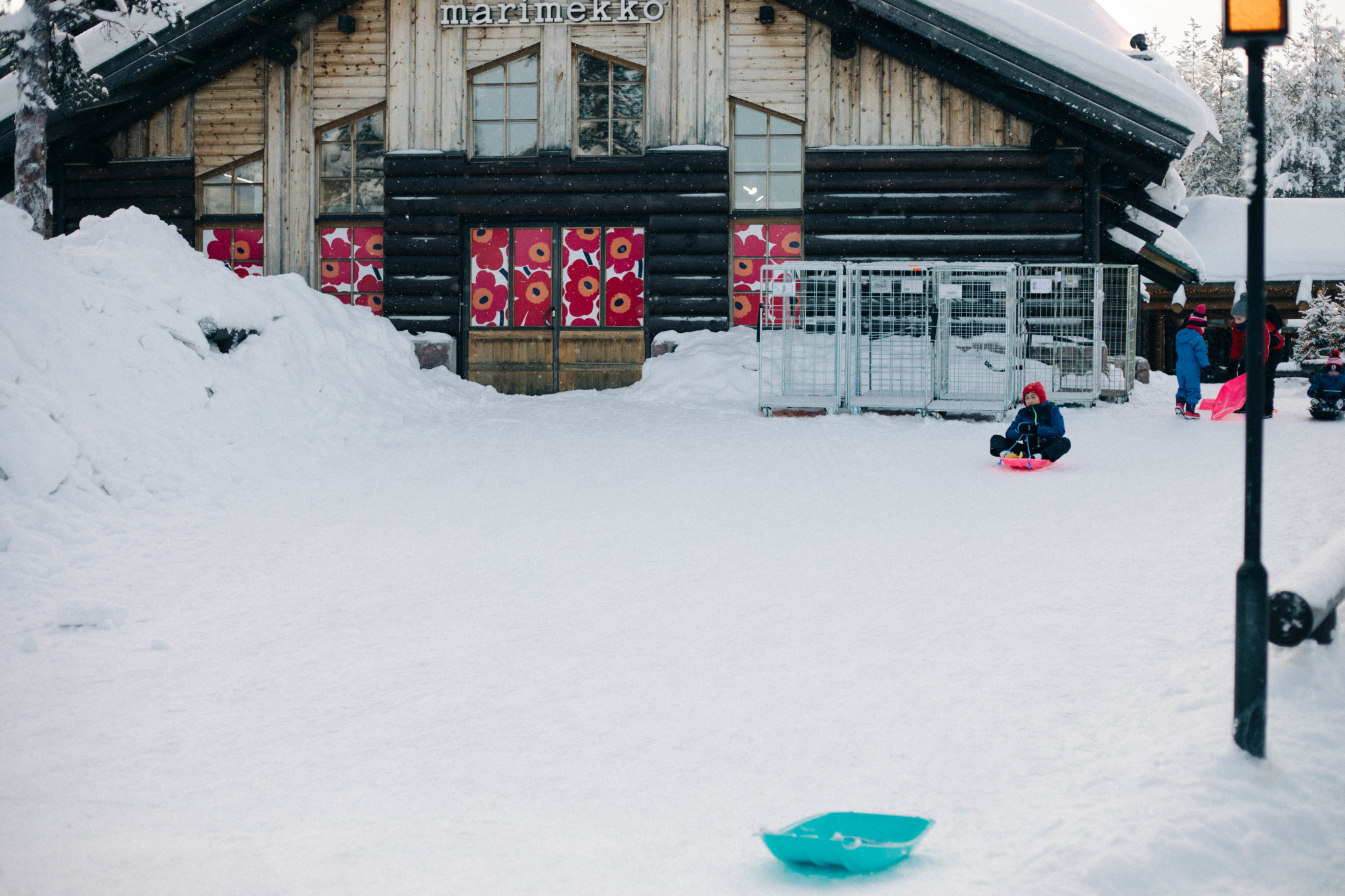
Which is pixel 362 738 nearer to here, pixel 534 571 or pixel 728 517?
pixel 534 571

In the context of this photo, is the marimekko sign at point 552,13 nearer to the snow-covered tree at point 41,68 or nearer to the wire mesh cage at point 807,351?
the snow-covered tree at point 41,68

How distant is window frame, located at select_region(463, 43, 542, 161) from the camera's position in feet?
51.9

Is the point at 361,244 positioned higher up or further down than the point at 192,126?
further down

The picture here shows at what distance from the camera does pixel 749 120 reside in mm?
15625

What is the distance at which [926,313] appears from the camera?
12.2 m

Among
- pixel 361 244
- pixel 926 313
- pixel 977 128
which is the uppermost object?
pixel 977 128

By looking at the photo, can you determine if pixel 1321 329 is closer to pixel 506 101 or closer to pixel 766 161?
pixel 766 161

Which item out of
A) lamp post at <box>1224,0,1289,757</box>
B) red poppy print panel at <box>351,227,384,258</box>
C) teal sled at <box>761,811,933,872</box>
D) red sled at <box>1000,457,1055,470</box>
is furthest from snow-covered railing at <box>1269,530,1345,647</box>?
red poppy print panel at <box>351,227,384,258</box>

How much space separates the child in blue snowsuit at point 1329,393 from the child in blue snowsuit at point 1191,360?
1270mm

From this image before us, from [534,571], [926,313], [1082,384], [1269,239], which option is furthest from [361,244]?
[1269,239]

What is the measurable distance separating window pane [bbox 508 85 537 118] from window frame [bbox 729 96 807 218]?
2.87 meters

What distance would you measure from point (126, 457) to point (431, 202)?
8806 millimetres

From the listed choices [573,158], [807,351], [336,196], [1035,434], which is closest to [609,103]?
[573,158]

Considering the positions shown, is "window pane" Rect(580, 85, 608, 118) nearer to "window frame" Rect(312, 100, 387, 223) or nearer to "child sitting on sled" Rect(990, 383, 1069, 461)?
"window frame" Rect(312, 100, 387, 223)
